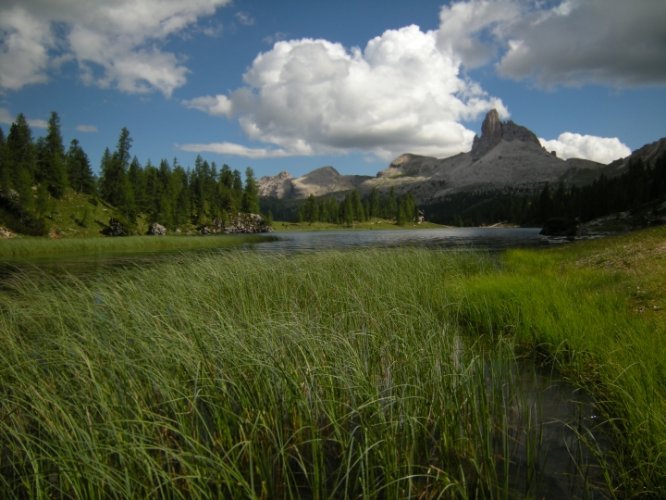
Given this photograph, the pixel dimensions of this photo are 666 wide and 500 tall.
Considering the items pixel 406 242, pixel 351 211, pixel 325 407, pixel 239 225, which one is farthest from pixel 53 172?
pixel 351 211

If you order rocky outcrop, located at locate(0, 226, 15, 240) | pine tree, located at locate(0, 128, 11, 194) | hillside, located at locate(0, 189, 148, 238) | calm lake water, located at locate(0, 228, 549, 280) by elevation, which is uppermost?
pine tree, located at locate(0, 128, 11, 194)

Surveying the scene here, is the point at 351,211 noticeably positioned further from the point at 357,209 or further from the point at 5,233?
the point at 5,233

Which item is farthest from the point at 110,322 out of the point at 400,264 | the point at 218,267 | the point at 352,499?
the point at 400,264

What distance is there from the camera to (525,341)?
7367 mm

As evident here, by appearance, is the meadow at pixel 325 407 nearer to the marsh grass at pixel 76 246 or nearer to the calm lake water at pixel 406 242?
the calm lake water at pixel 406 242

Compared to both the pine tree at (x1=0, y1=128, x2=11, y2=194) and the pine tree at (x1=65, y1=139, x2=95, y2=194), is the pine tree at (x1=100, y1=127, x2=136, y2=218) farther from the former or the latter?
the pine tree at (x1=0, y1=128, x2=11, y2=194)

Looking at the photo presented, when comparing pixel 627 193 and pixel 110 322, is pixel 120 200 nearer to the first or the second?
pixel 110 322

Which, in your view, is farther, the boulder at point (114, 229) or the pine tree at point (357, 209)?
the pine tree at point (357, 209)

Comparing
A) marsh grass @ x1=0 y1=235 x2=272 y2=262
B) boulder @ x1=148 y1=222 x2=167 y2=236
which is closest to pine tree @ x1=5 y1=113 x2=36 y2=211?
boulder @ x1=148 y1=222 x2=167 y2=236

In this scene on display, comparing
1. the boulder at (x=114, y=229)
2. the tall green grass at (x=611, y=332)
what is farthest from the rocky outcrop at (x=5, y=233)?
the tall green grass at (x=611, y=332)

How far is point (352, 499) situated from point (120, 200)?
9584 centimetres

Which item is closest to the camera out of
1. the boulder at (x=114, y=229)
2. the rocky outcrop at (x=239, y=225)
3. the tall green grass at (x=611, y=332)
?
the tall green grass at (x=611, y=332)

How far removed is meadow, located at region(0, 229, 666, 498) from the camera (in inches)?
Result: 117

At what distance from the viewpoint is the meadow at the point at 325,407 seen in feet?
9.78
